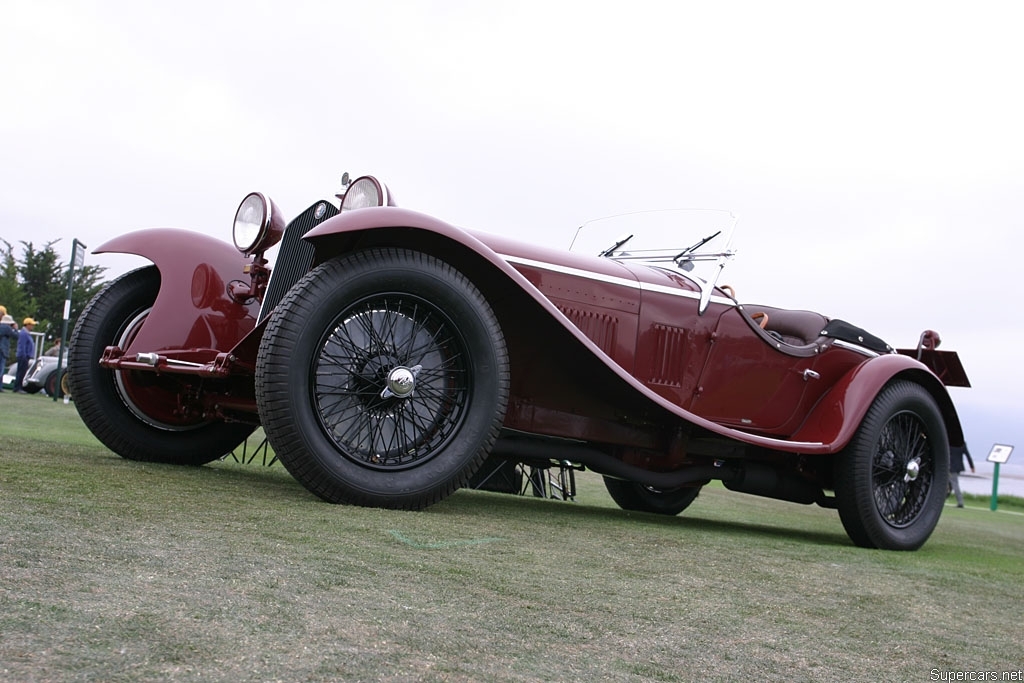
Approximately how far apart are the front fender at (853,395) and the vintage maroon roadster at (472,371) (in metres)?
0.01

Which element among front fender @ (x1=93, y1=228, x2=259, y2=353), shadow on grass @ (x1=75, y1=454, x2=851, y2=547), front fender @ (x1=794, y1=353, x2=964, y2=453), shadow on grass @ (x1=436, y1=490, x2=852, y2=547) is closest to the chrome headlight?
front fender @ (x1=93, y1=228, x2=259, y2=353)

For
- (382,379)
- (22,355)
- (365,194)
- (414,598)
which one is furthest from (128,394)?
(22,355)

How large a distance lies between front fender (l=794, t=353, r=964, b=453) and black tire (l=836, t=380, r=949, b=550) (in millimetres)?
77

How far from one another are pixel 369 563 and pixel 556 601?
1.49ft

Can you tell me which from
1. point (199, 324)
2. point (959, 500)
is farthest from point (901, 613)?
point (959, 500)

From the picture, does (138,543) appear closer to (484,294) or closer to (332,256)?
(332,256)

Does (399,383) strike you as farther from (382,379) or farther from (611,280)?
(611,280)

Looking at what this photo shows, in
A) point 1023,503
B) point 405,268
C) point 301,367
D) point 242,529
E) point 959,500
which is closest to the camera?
point 242,529

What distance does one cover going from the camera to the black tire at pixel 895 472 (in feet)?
15.1

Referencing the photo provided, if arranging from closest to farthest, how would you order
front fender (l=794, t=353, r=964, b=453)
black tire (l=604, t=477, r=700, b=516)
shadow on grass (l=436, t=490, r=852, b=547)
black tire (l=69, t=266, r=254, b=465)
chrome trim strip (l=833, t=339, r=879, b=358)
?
shadow on grass (l=436, t=490, r=852, b=547), black tire (l=69, t=266, r=254, b=465), front fender (l=794, t=353, r=964, b=453), chrome trim strip (l=833, t=339, r=879, b=358), black tire (l=604, t=477, r=700, b=516)

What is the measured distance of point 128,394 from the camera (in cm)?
429

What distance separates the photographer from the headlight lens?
3.86m

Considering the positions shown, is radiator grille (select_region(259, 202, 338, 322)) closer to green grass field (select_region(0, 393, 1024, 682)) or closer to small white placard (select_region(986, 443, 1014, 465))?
green grass field (select_region(0, 393, 1024, 682))

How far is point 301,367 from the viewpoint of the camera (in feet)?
10.2
